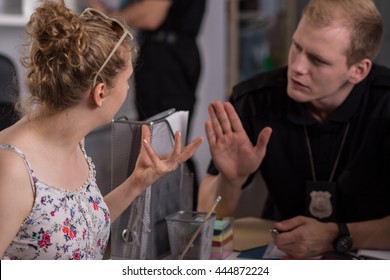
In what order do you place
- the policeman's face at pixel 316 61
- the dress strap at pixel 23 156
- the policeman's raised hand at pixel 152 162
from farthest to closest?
the policeman's face at pixel 316 61, the policeman's raised hand at pixel 152 162, the dress strap at pixel 23 156

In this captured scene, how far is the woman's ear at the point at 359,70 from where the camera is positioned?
1.59 meters

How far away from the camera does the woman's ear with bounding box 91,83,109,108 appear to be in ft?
3.38

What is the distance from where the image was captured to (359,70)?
1608 millimetres

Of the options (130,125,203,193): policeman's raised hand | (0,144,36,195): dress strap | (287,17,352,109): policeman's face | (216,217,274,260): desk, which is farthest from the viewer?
(287,17,352,109): policeman's face

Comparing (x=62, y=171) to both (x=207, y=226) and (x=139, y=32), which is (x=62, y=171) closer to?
(x=207, y=226)

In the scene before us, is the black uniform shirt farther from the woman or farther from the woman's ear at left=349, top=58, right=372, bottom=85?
the woman

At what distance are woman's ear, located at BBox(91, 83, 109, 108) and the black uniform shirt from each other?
59cm

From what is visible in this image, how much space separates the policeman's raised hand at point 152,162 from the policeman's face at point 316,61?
0.43 meters

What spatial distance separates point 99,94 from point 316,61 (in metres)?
0.66

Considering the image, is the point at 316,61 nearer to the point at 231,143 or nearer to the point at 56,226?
the point at 231,143

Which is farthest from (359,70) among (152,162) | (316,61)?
(152,162)

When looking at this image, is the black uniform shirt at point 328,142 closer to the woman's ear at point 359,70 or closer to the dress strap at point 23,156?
the woman's ear at point 359,70

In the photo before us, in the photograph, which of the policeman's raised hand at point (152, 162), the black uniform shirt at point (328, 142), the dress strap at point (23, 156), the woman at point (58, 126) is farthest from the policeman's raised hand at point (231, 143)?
the dress strap at point (23, 156)

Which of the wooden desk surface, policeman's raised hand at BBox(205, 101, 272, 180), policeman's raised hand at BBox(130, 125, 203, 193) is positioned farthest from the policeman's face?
policeman's raised hand at BBox(130, 125, 203, 193)
